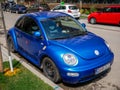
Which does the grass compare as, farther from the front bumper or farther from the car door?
the car door

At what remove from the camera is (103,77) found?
5.42 m

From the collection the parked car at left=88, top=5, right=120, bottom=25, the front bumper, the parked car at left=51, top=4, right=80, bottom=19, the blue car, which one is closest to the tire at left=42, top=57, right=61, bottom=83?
the blue car

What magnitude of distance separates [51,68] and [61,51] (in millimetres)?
600

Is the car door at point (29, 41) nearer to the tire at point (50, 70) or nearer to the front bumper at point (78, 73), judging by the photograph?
the tire at point (50, 70)

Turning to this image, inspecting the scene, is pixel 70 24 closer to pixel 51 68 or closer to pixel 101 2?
pixel 51 68

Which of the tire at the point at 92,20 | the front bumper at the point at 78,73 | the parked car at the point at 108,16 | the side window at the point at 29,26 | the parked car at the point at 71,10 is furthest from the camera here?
the parked car at the point at 71,10

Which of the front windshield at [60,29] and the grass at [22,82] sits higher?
the front windshield at [60,29]

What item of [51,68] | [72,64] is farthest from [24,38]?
[72,64]

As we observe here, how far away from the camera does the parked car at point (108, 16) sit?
1518 centimetres

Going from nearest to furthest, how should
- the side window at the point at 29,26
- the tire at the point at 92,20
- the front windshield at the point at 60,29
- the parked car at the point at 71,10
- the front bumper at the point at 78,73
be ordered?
the front bumper at the point at 78,73 < the front windshield at the point at 60,29 < the side window at the point at 29,26 < the tire at the point at 92,20 < the parked car at the point at 71,10

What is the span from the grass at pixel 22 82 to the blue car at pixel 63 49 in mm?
373

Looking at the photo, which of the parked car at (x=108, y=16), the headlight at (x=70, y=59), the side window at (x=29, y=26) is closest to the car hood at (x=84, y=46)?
the headlight at (x=70, y=59)

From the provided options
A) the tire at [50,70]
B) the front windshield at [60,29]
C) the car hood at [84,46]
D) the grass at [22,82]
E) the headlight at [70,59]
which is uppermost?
the front windshield at [60,29]

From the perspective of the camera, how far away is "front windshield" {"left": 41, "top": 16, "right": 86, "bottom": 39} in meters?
5.47
